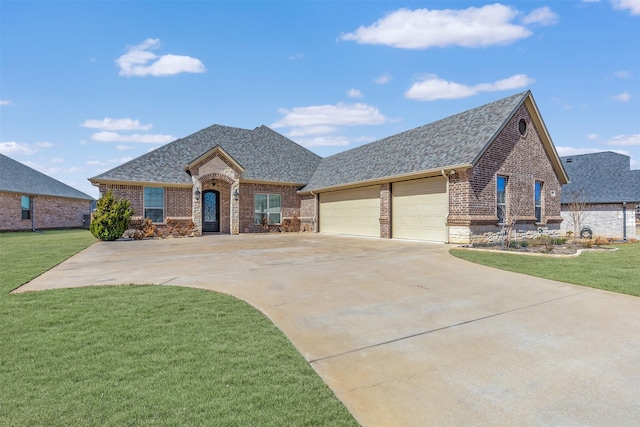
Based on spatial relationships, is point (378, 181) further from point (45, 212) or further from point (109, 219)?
point (45, 212)

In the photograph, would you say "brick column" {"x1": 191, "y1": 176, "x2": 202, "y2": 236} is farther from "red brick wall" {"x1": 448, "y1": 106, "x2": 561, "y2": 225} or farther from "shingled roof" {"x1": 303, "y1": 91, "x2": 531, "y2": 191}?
"red brick wall" {"x1": 448, "y1": 106, "x2": 561, "y2": 225}

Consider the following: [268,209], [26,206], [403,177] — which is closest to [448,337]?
[403,177]

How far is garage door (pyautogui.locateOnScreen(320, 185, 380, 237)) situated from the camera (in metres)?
17.5

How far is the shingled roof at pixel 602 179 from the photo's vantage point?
67.6ft

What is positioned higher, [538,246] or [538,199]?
[538,199]

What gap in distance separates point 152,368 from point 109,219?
50.7 feet

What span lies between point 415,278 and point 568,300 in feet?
8.30

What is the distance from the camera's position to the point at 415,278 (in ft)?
22.3

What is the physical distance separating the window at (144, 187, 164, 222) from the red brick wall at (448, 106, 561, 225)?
15.6 meters

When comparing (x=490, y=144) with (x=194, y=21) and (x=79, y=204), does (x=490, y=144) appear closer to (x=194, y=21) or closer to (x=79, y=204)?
(x=194, y=21)

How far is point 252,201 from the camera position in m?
21.5

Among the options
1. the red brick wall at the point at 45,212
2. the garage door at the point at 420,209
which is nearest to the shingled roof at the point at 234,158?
the garage door at the point at 420,209

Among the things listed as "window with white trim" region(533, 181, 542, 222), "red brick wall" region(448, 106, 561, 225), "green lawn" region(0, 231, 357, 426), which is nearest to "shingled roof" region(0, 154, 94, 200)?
"green lawn" region(0, 231, 357, 426)

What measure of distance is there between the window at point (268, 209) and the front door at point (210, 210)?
242 centimetres
